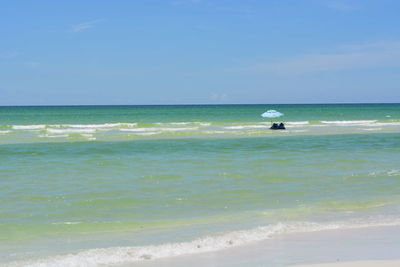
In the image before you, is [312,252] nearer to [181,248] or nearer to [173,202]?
[181,248]

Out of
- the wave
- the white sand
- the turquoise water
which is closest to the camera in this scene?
the white sand

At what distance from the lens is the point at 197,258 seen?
671 cm

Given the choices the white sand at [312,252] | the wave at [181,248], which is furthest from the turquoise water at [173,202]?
the white sand at [312,252]

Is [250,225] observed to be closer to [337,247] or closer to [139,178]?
[337,247]

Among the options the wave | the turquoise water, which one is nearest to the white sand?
the wave

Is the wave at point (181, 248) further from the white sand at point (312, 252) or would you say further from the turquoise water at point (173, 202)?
the white sand at point (312, 252)

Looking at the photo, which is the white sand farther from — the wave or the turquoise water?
the turquoise water

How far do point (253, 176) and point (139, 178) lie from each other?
3.03m

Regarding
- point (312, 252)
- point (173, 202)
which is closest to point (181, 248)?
point (312, 252)

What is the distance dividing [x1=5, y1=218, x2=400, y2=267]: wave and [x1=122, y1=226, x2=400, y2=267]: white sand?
0.63 feet

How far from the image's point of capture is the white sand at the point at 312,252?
20.9 feet

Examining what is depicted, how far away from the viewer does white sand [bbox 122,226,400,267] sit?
20.9 feet

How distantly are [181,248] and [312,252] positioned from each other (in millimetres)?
1777

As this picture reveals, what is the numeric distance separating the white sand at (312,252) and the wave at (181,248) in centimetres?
19
